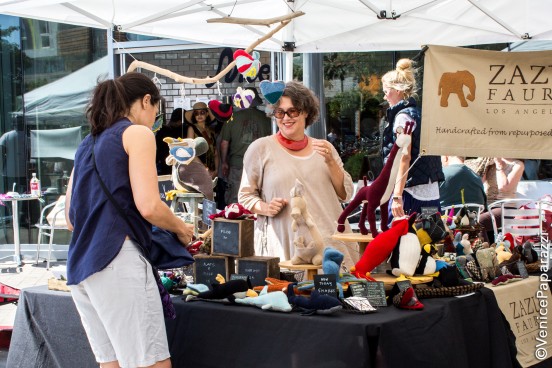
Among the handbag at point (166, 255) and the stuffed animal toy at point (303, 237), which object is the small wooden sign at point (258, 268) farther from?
the handbag at point (166, 255)

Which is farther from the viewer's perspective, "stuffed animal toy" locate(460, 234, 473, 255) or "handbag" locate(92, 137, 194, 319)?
"stuffed animal toy" locate(460, 234, 473, 255)

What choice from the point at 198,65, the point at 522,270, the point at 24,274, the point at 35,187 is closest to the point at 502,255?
the point at 522,270

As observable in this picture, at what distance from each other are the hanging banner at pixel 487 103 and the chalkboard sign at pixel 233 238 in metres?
1.26

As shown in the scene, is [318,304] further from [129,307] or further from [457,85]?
[457,85]

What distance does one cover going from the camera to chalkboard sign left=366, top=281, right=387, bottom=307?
2891 millimetres

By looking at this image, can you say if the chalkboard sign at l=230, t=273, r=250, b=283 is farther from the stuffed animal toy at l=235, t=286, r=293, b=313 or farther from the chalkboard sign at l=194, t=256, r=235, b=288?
the stuffed animal toy at l=235, t=286, r=293, b=313

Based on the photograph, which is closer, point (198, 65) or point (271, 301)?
point (271, 301)

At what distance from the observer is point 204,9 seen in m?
6.01

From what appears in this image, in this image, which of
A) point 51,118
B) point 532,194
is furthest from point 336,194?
point 51,118

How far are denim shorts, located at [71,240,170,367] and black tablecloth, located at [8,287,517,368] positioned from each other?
1.05ft

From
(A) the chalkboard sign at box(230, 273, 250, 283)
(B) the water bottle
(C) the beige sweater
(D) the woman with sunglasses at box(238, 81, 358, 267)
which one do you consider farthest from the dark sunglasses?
(B) the water bottle

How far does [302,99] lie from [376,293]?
46.7 inches

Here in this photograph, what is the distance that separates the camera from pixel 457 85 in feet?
13.5

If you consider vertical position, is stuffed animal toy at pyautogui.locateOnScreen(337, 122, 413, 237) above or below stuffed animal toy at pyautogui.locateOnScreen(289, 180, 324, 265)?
above
